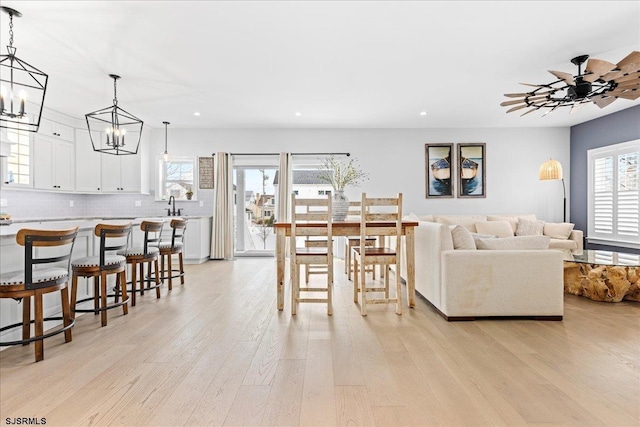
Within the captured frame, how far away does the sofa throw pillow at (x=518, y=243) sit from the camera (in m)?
3.08

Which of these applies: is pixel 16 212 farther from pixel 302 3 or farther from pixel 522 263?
pixel 522 263

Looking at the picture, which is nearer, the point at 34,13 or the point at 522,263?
the point at 34,13

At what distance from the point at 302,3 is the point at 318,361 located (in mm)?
2673

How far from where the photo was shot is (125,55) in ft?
11.7

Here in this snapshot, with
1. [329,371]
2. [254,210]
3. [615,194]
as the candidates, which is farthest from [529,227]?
[329,371]

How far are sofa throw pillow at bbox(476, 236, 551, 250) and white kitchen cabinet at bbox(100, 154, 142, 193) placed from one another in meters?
5.99

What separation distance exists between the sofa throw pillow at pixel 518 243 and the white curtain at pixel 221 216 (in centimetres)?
482

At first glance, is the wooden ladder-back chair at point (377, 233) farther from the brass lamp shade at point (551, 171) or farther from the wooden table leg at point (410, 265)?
the brass lamp shade at point (551, 171)

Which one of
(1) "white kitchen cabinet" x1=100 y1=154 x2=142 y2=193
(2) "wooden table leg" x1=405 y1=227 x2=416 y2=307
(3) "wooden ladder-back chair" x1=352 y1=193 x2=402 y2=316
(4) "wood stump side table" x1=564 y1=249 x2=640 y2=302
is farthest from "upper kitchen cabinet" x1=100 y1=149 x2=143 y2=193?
(4) "wood stump side table" x1=564 y1=249 x2=640 y2=302

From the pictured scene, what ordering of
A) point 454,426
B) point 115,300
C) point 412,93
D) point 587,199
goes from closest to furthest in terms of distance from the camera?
point 454,426 → point 115,300 → point 412,93 → point 587,199

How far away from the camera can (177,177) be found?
22.6ft

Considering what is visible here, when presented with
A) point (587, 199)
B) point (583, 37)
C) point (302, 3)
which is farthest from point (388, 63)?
point (587, 199)

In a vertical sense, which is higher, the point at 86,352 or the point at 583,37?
the point at 583,37

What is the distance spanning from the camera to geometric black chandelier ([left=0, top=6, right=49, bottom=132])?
2.52 metres
